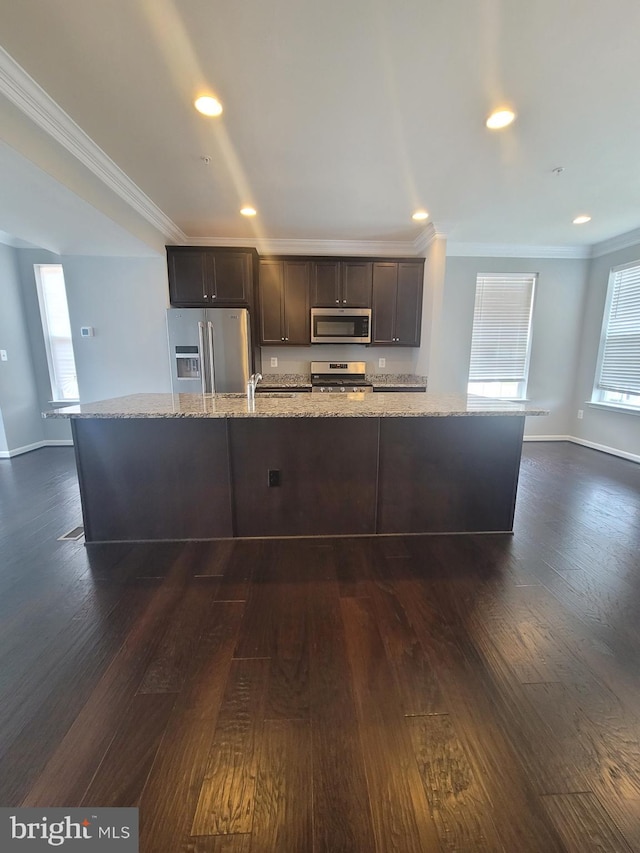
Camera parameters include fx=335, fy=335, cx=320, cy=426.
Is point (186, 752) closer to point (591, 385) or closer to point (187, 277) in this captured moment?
point (187, 277)

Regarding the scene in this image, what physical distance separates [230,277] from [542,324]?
4322mm

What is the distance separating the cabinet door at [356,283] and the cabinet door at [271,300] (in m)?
0.81

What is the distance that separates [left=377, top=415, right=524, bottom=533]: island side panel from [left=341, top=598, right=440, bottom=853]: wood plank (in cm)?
100

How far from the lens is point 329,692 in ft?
4.01

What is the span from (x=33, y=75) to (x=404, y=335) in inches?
151

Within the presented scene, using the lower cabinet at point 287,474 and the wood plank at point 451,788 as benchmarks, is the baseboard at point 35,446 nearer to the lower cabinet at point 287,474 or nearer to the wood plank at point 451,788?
the lower cabinet at point 287,474

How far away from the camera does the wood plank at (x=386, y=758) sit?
86 cm

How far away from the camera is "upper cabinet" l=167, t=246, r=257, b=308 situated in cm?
403

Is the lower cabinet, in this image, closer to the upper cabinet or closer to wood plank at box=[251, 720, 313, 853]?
wood plank at box=[251, 720, 313, 853]

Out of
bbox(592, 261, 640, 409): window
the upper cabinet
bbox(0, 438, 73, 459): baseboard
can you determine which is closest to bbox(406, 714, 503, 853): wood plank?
the upper cabinet

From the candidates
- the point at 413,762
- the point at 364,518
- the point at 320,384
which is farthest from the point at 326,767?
the point at 320,384

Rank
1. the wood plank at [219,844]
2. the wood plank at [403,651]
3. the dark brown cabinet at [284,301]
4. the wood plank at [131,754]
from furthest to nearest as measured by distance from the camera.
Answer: the dark brown cabinet at [284,301]
the wood plank at [403,651]
the wood plank at [131,754]
the wood plank at [219,844]

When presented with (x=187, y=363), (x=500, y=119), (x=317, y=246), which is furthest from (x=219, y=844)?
(x=317, y=246)

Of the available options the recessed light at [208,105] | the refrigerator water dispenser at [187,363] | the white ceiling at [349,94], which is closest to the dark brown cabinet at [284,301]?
the refrigerator water dispenser at [187,363]
